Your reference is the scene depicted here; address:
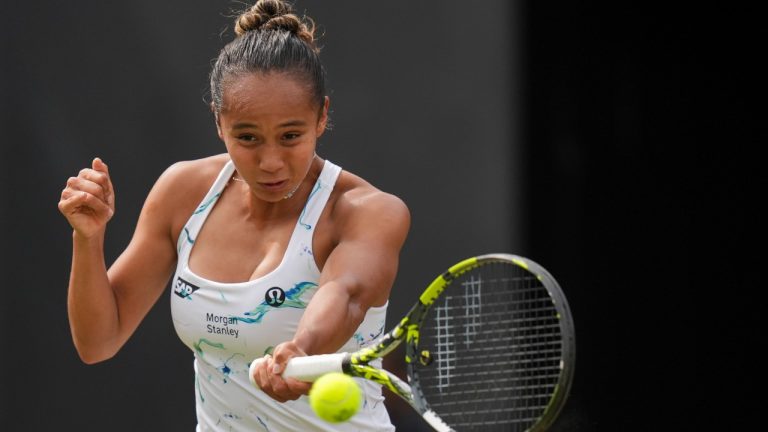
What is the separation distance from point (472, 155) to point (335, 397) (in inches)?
83.4

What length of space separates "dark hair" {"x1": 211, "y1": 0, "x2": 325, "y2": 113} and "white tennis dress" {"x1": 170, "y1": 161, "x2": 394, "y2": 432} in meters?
0.23

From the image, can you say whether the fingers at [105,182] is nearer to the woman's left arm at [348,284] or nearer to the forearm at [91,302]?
the forearm at [91,302]

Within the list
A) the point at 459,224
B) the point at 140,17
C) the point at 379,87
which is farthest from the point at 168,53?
the point at 459,224

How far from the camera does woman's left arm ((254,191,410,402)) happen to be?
214cm

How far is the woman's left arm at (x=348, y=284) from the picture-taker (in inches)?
84.1

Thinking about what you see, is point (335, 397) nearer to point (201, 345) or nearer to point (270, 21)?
point (201, 345)

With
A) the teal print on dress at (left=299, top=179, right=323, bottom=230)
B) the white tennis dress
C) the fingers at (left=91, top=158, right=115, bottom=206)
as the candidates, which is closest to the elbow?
the white tennis dress

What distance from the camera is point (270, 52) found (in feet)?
7.94

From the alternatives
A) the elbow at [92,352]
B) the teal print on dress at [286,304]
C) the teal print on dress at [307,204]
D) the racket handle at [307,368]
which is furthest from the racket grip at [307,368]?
the elbow at [92,352]

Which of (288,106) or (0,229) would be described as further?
(0,229)

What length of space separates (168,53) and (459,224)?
46.0 inches

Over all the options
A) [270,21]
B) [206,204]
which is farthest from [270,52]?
[206,204]

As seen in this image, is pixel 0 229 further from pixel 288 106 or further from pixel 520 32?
pixel 288 106

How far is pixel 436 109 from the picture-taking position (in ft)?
13.3
